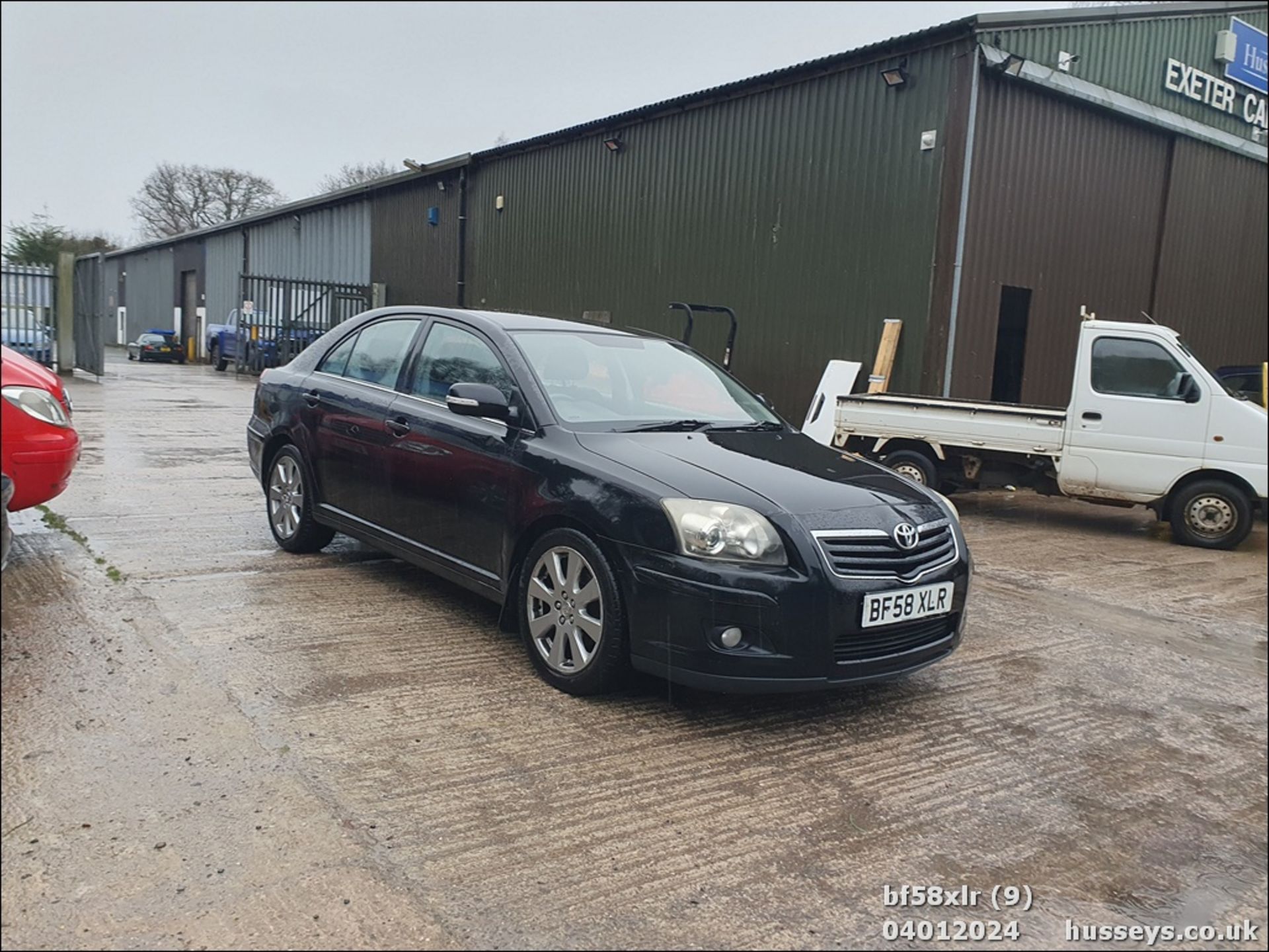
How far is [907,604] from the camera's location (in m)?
3.71

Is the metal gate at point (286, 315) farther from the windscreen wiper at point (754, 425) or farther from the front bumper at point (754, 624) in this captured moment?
the front bumper at point (754, 624)

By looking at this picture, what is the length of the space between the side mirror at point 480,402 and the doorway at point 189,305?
35544 mm

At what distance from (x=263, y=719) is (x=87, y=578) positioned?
2.24m

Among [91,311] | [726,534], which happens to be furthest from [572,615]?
[91,311]

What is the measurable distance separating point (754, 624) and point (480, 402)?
5.27ft

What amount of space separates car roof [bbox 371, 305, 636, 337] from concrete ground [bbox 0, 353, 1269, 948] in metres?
1.44

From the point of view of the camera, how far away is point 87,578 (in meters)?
5.17

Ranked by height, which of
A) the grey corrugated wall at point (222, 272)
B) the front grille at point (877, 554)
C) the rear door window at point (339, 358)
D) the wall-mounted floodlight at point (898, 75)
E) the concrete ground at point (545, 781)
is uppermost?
the wall-mounted floodlight at point (898, 75)

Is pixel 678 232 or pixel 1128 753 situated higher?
pixel 678 232

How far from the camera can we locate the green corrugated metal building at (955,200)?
11438mm

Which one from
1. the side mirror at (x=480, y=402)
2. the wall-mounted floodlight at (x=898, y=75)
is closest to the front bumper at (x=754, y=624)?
the side mirror at (x=480, y=402)

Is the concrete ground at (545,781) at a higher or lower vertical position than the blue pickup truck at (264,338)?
lower

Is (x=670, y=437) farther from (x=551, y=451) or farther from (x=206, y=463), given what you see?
(x=206, y=463)

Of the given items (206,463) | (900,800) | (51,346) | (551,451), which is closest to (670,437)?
(551,451)
